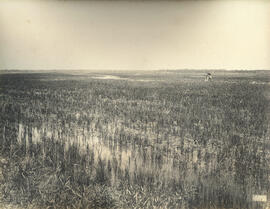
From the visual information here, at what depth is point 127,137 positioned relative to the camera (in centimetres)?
233

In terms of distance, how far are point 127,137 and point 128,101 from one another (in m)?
0.28

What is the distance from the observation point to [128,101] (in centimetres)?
231

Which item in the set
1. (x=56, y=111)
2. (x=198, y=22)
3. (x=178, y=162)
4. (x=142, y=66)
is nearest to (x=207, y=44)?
(x=198, y=22)

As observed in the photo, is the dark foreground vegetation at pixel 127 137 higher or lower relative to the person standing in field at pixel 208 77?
lower

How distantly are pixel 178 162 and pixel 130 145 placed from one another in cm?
40

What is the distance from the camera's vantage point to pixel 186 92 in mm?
2309

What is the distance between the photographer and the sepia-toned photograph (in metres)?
2.31

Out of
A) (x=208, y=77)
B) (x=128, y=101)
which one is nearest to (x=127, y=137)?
(x=128, y=101)

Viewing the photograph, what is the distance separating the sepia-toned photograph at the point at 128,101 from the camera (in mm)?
2309

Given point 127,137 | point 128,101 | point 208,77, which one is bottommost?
point 127,137

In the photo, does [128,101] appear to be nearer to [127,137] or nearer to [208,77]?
[127,137]

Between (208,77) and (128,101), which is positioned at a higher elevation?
(208,77)

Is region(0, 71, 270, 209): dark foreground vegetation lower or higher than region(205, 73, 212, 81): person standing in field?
lower

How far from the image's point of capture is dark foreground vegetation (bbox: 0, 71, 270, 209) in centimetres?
231
